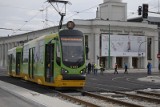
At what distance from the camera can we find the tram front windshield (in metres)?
23.7

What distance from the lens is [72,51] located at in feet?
78.7

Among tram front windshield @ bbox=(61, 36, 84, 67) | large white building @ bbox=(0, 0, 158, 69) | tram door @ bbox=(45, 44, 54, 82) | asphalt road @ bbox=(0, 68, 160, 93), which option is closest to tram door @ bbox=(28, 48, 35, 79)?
asphalt road @ bbox=(0, 68, 160, 93)

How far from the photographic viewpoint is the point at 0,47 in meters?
152

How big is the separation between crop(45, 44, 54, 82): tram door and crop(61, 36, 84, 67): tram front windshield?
1017 mm

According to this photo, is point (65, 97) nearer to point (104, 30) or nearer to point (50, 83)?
point (50, 83)

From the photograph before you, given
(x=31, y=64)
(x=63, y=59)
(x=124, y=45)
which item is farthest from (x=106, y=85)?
(x=124, y=45)

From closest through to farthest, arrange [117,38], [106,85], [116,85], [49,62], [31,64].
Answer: [49,62], [31,64], [106,85], [116,85], [117,38]

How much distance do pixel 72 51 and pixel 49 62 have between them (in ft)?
5.90

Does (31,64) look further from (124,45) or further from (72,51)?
(124,45)

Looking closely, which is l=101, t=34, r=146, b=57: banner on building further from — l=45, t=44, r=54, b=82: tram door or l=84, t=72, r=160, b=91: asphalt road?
l=45, t=44, r=54, b=82: tram door

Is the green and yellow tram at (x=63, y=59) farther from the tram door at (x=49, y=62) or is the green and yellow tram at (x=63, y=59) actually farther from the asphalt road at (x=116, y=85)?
the asphalt road at (x=116, y=85)

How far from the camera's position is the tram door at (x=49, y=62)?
80.2 ft

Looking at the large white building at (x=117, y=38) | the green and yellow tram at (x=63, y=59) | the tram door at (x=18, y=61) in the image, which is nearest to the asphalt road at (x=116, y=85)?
the green and yellow tram at (x=63, y=59)

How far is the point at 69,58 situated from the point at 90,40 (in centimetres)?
7533
